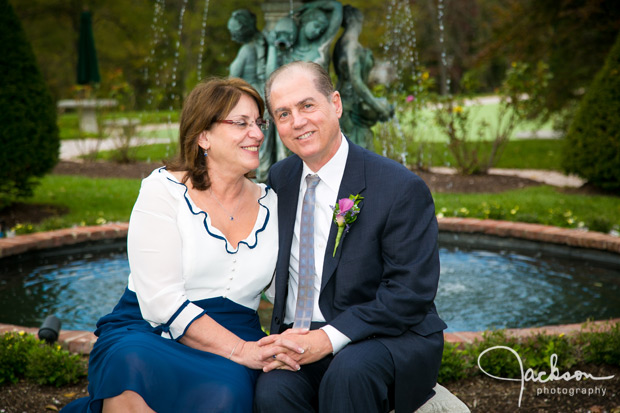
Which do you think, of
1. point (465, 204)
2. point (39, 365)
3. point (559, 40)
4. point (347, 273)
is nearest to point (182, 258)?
point (347, 273)

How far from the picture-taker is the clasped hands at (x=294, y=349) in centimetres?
248

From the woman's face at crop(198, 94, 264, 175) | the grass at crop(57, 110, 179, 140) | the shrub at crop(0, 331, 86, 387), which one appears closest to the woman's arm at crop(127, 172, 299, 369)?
the woman's face at crop(198, 94, 264, 175)

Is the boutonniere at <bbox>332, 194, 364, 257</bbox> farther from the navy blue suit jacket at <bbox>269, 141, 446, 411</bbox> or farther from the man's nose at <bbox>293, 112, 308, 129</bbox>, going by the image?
the man's nose at <bbox>293, 112, 308, 129</bbox>

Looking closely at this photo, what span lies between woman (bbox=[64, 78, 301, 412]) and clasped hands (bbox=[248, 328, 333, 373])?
0.01 metres

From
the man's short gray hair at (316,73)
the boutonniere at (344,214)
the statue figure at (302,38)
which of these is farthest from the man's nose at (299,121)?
the statue figure at (302,38)

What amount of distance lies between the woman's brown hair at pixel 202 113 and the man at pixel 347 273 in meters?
0.17

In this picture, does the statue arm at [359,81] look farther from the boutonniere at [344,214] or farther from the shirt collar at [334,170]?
the boutonniere at [344,214]

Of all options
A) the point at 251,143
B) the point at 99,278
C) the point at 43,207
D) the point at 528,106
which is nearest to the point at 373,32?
the point at 528,106

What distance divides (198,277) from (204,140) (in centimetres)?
62

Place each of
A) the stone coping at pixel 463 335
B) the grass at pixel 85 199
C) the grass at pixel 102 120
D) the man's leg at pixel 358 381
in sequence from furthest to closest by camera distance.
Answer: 1. the grass at pixel 102 120
2. the grass at pixel 85 199
3. the stone coping at pixel 463 335
4. the man's leg at pixel 358 381

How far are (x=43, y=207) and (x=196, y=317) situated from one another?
7.21 m

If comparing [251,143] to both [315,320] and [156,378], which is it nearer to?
[315,320]

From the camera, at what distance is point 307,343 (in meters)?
2.51

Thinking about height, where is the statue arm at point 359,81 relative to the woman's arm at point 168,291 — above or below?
above
